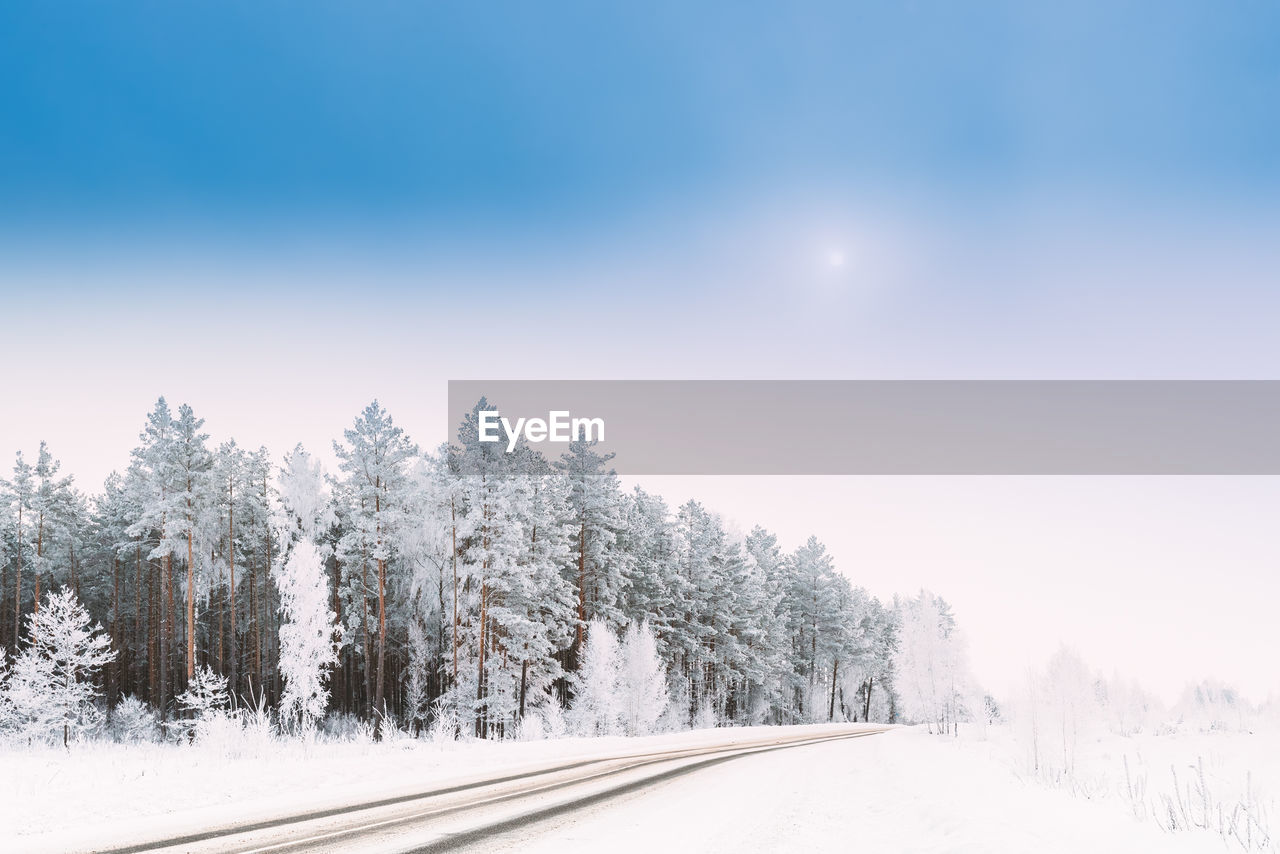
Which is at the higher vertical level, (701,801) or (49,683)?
(701,801)

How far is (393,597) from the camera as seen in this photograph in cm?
4319

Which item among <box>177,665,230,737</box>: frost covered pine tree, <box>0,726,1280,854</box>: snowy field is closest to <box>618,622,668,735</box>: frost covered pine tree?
<box>0,726,1280,854</box>: snowy field

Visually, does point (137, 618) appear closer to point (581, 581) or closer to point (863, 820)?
point (581, 581)

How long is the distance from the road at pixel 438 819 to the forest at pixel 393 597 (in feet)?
49.7

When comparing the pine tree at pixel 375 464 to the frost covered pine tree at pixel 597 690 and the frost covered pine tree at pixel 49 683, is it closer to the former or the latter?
the frost covered pine tree at pixel 597 690

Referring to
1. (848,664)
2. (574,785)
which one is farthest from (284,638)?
(848,664)

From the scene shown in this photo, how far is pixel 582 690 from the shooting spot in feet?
121

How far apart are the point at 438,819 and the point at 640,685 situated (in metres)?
30.9

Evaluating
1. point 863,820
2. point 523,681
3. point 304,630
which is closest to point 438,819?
point 863,820

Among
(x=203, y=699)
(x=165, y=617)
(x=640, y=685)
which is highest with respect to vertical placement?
(x=165, y=617)

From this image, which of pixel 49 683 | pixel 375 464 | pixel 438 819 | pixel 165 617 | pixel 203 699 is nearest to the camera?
pixel 438 819

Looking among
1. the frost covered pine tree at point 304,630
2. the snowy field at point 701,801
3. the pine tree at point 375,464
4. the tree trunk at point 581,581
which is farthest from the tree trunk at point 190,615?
the tree trunk at point 581,581

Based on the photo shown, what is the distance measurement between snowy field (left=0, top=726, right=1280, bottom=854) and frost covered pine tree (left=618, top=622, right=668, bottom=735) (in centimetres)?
1821

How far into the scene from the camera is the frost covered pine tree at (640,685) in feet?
128
